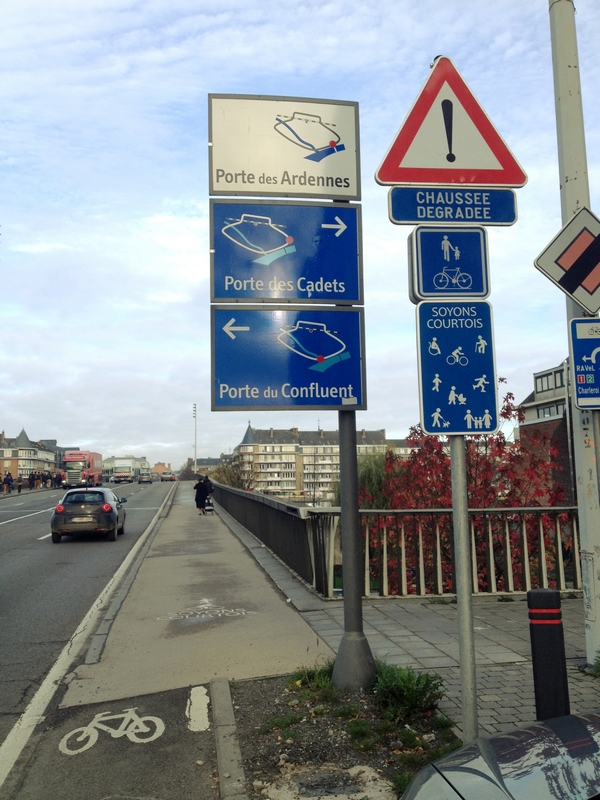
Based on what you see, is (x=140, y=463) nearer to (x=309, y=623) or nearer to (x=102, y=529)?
(x=102, y=529)

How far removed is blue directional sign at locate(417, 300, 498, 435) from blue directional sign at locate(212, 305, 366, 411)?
1.79 m

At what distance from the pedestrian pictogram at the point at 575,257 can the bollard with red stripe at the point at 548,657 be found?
2.52 meters

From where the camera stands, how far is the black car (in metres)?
19.3

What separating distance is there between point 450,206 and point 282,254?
1839 millimetres

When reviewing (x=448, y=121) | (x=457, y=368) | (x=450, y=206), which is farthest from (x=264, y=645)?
(x=448, y=121)

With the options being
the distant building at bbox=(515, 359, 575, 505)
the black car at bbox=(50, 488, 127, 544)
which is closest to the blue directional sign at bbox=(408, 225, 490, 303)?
the black car at bbox=(50, 488, 127, 544)

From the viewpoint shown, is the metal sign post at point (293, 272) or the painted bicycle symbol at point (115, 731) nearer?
the painted bicycle symbol at point (115, 731)

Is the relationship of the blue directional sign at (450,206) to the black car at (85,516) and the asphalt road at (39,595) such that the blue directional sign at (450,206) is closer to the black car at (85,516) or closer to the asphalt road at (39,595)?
the asphalt road at (39,595)

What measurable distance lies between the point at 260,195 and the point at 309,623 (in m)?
4.48

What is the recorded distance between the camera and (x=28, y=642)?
306 inches

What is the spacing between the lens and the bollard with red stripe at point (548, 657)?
3.71 metres

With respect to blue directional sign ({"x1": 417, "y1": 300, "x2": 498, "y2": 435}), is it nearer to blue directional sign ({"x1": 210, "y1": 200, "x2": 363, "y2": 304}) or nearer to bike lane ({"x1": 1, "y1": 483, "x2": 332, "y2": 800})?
blue directional sign ({"x1": 210, "y1": 200, "x2": 363, "y2": 304})

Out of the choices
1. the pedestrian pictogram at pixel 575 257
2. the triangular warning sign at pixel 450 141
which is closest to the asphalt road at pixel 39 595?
the triangular warning sign at pixel 450 141

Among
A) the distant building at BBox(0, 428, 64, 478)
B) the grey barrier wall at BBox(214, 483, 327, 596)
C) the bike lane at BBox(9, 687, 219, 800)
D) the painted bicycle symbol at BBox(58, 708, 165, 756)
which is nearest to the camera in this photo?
the bike lane at BBox(9, 687, 219, 800)
